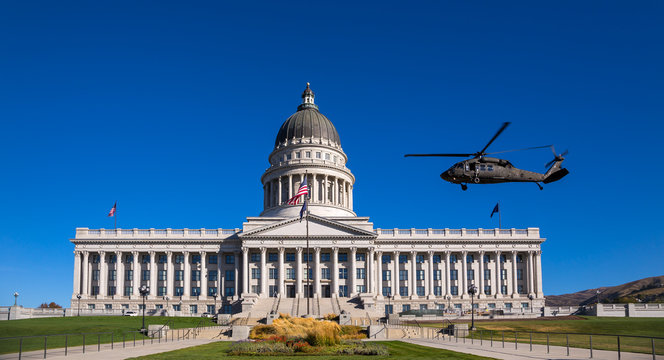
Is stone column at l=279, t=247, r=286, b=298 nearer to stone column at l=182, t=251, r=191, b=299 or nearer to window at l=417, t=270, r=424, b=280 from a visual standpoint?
stone column at l=182, t=251, r=191, b=299

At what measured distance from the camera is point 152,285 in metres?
100

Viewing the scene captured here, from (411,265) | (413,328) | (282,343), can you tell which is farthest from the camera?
(411,265)

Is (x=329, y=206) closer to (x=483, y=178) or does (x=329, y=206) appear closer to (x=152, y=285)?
(x=152, y=285)

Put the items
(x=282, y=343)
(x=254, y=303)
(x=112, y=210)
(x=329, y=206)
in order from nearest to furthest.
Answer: (x=282, y=343), (x=254, y=303), (x=112, y=210), (x=329, y=206)

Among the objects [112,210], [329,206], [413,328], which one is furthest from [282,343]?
[329,206]

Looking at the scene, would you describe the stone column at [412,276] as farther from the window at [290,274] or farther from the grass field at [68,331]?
the grass field at [68,331]

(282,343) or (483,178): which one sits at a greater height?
(483,178)

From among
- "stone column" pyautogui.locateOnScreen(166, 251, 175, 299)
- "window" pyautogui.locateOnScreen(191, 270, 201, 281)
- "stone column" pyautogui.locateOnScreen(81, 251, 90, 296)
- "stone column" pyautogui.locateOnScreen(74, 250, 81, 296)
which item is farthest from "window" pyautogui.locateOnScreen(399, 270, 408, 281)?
"stone column" pyautogui.locateOnScreen(74, 250, 81, 296)

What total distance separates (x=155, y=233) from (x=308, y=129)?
119ft

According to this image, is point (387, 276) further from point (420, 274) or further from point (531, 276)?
point (531, 276)

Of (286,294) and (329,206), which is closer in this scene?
(286,294)

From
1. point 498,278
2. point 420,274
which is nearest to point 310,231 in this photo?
point 420,274

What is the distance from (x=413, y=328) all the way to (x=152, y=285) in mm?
56796

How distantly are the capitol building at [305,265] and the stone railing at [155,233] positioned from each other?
0.17m
